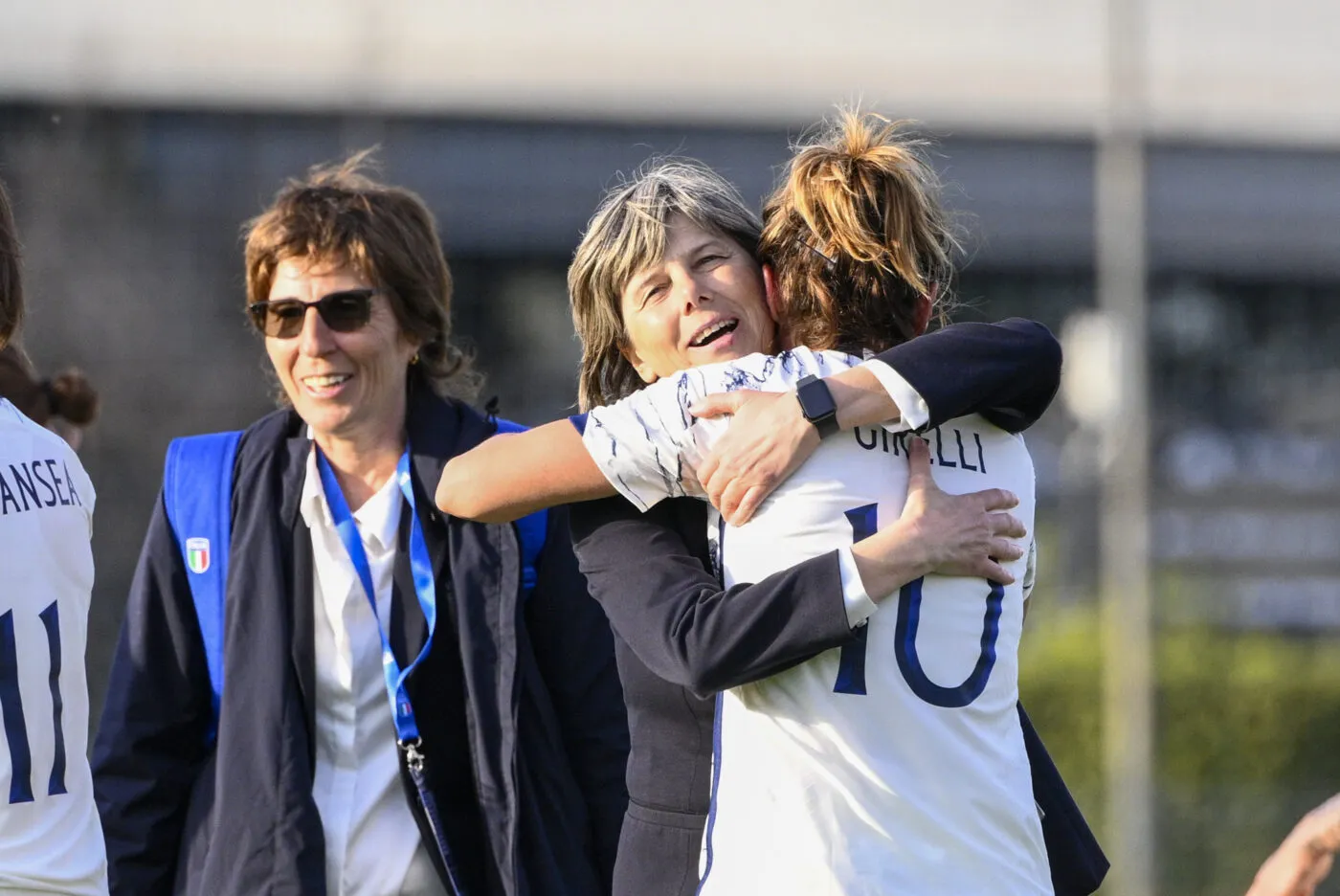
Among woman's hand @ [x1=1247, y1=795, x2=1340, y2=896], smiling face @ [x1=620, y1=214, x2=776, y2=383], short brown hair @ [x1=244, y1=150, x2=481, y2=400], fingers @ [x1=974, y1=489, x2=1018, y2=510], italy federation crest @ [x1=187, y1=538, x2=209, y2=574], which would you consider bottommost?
woman's hand @ [x1=1247, y1=795, x2=1340, y2=896]

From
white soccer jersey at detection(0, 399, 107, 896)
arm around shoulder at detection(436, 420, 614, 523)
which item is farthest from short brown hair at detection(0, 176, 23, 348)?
arm around shoulder at detection(436, 420, 614, 523)

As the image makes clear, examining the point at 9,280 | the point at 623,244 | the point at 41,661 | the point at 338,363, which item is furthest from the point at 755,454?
the point at 338,363

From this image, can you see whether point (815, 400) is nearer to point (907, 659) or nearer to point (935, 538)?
point (935, 538)

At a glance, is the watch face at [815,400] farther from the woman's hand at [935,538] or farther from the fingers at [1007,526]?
the fingers at [1007,526]

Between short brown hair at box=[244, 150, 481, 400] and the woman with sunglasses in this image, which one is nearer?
the woman with sunglasses

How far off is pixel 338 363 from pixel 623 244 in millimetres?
928

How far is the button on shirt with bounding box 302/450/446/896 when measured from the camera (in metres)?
3.08

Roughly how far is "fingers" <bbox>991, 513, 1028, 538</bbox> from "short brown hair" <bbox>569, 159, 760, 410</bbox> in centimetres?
65

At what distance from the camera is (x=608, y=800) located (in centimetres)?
322

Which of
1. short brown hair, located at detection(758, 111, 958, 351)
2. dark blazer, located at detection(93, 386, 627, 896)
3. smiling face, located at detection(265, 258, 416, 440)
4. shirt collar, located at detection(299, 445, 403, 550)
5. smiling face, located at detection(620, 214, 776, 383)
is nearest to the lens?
short brown hair, located at detection(758, 111, 958, 351)

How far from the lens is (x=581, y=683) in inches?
128

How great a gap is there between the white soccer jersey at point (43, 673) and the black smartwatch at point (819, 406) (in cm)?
105

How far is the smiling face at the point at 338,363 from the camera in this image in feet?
11.1

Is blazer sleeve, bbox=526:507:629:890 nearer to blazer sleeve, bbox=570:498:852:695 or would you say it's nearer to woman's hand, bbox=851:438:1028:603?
blazer sleeve, bbox=570:498:852:695
